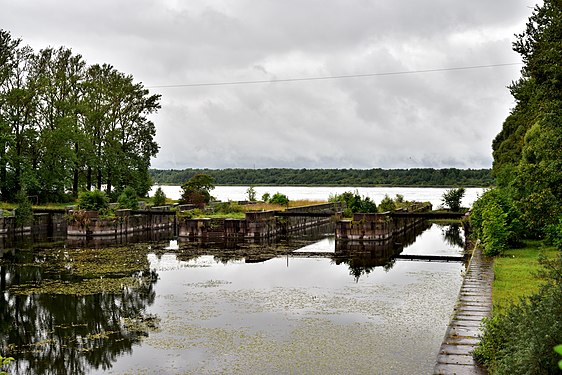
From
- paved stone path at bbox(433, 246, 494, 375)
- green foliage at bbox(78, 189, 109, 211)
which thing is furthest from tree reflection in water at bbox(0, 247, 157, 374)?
green foliage at bbox(78, 189, 109, 211)

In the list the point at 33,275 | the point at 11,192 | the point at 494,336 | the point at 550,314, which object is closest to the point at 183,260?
the point at 33,275

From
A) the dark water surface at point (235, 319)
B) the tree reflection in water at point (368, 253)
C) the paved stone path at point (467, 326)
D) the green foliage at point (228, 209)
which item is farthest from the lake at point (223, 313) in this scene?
the green foliage at point (228, 209)

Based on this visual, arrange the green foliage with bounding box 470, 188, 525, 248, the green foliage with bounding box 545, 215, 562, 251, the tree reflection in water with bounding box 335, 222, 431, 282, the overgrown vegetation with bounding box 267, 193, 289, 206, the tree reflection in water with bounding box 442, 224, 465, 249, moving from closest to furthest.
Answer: the green foliage with bounding box 545, 215, 562, 251 → the green foliage with bounding box 470, 188, 525, 248 → the tree reflection in water with bounding box 335, 222, 431, 282 → the tree reflection in water with bounding box 442, 224, 465, 249 → the overgrown vegetation with bounding box 267, 193, 289, 206

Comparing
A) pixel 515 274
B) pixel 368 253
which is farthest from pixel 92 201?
pixel 515 274

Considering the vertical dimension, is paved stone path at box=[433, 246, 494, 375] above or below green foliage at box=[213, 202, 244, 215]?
below

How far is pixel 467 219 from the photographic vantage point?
31.9 meters

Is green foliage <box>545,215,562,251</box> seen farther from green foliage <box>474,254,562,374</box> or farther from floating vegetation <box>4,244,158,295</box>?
floating vegetation <box>4,244,158,295</box>

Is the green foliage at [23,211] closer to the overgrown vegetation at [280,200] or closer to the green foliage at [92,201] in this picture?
the green foliage at [92,201]

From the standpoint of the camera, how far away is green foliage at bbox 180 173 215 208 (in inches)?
1608

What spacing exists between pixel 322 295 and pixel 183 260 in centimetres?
810

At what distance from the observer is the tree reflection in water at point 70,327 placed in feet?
29.5

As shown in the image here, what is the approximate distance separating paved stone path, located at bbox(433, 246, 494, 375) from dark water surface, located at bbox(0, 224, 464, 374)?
19.8 inches

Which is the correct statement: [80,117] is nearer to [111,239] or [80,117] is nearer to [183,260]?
[111,239]

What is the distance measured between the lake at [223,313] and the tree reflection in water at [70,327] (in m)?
0.03
